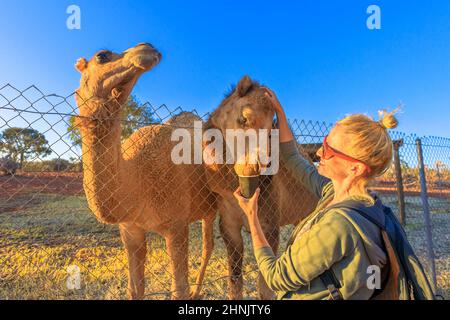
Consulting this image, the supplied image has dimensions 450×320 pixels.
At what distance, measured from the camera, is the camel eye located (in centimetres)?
285

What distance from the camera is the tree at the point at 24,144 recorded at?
2611mm

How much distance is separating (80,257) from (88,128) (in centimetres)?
462

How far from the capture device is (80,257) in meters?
6.26

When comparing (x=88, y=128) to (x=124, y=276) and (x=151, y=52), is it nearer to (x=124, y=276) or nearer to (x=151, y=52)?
(x=151, y=52)

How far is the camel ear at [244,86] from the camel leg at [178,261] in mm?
1736

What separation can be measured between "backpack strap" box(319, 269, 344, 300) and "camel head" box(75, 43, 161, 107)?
87.7 inches

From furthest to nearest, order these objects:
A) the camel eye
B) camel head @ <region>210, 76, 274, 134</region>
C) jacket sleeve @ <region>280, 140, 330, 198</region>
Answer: camel head @ <region>210, 76, 274, 134</region>, the camel eye, jacket sleeve @ <region>280, 140, 330, 198</region>

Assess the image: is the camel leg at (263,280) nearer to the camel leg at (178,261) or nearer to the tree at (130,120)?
the camel leg at (178,261)

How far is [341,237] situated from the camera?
1.36 meters

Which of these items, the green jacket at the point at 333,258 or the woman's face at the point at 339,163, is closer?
the green jacket at the point at 333,258

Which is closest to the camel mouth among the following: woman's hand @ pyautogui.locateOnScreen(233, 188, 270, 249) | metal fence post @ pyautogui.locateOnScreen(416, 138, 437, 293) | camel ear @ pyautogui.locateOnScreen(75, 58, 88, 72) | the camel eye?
the camel eye

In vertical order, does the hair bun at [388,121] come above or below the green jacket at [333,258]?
above

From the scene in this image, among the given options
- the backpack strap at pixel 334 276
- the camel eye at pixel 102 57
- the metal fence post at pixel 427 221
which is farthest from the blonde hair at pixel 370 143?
the metal fence post at pixel 427 221

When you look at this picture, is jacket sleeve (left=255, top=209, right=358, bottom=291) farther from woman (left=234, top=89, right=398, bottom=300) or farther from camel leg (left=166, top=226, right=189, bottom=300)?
camel leg (left=166, top=226, right=189, bottom=300)
